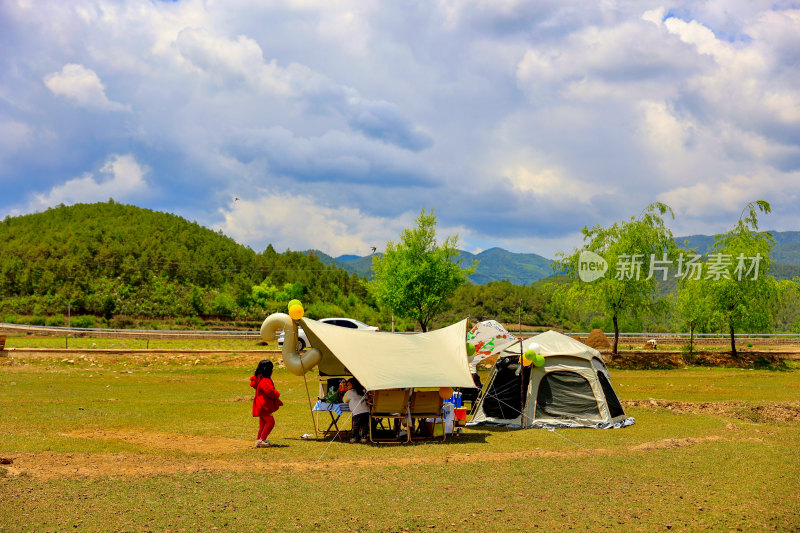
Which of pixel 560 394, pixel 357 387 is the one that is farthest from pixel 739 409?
pixel 357 387

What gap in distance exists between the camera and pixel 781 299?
37.9 metres

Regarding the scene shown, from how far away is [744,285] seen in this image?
123 feet

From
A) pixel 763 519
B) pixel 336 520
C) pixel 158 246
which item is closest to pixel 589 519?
pixel 763 519

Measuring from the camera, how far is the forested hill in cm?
8069

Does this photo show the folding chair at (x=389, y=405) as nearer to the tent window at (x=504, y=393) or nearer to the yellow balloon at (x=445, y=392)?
the yellow balloon at (x=445, y=392)

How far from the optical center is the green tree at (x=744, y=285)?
122 ft

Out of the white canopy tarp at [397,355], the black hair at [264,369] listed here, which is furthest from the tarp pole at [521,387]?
the black hair at [264,369]

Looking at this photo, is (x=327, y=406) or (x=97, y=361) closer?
(x=327, y=406)

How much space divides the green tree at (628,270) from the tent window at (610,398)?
2010 cm

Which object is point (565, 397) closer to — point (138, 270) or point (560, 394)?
point (560, 394)

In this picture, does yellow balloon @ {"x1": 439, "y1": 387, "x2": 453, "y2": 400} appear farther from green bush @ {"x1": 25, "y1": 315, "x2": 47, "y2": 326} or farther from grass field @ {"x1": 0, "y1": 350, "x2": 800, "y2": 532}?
green bush @ {"x1": 25, "y1": 315, "x2": 47, "y2": 326}

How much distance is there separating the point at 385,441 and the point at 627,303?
26.8 m

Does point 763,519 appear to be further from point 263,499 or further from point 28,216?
point 28,216

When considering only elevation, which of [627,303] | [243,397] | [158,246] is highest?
[158,246]
